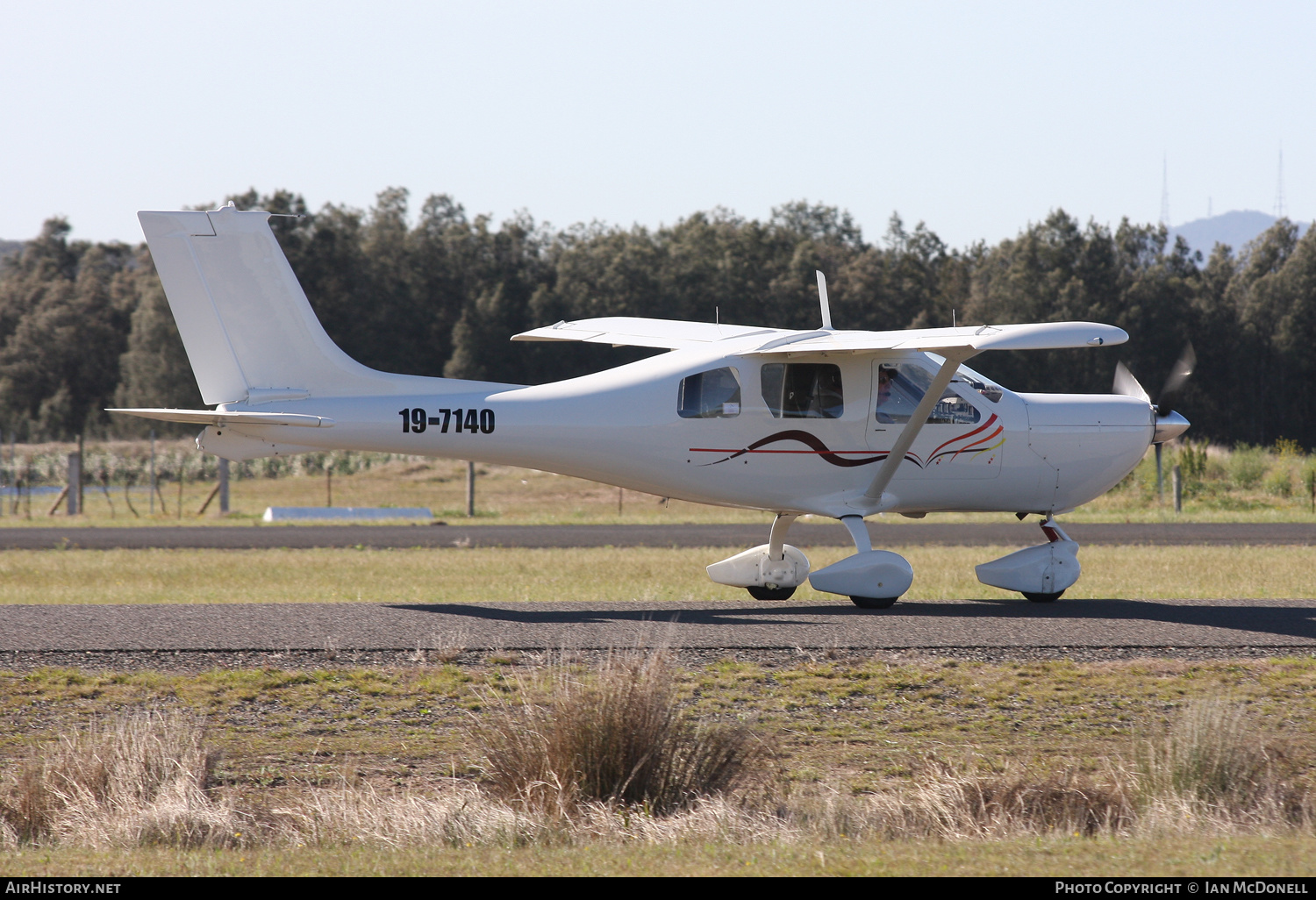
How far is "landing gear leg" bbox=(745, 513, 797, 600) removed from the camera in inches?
615

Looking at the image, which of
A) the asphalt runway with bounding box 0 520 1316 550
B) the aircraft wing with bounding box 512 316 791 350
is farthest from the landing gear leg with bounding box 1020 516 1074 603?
the asphalt runway with bounding box 0 520 1316 550

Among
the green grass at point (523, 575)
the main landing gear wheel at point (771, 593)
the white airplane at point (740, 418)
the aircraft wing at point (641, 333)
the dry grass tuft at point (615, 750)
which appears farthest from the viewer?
the green grass at point (523, 575)

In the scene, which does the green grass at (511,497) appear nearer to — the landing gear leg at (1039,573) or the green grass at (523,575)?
the green grass at (523,575)

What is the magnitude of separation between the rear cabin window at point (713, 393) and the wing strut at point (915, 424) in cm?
185

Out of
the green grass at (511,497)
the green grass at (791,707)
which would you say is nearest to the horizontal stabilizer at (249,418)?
the green grass at (791,707)

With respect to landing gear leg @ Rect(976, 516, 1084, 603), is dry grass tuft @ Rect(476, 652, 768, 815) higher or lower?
lower

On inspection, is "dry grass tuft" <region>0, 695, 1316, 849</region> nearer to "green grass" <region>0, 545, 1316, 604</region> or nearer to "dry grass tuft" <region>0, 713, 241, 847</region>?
"dry grass tuft" <region>0, 713, 241, 847</region>

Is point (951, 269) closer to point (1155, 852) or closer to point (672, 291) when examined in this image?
point (672, 291)

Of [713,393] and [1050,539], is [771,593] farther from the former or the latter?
[1050,539]

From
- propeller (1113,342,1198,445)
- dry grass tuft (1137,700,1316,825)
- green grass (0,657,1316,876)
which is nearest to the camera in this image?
green grass (0,657,1316,876)

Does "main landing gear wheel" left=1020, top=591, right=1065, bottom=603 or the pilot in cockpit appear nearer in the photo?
the pilot in cockpit

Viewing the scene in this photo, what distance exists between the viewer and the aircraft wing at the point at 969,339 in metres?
12.6

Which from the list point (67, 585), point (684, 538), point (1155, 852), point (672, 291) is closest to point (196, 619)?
point (67, 585)

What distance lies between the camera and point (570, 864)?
6680 millimetres
